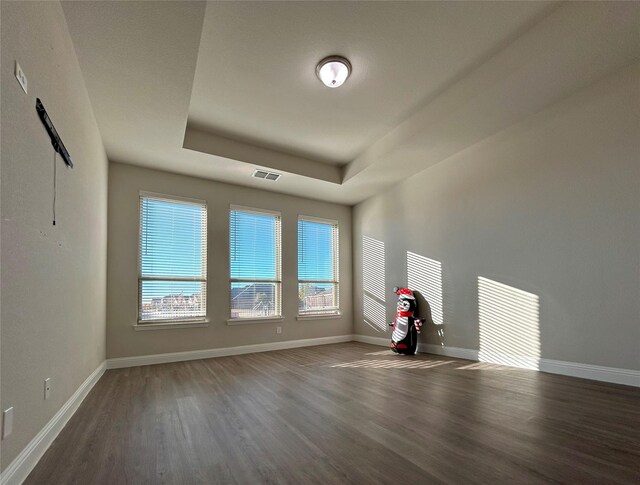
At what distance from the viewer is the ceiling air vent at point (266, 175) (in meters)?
5.44

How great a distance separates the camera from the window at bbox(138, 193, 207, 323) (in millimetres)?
5043

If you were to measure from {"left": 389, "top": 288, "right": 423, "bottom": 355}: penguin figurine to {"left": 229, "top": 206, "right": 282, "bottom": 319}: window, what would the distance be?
209 cm

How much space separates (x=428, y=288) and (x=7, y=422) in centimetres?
505

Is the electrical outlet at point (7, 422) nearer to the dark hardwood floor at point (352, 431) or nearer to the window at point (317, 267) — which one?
the dark hardwood floor at point (352, 431)

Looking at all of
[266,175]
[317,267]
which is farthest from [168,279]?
[317,267]

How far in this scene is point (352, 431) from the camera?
7.84ft

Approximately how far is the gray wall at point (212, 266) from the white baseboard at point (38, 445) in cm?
175

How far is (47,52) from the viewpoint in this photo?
2191 millimetres

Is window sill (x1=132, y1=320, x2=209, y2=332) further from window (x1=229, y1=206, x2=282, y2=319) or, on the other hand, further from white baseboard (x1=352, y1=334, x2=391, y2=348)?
white baseboard (x1=352, y1=334, x2=391, y2=348)

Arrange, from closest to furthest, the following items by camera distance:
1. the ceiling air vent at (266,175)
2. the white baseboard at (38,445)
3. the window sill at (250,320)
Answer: the white baseboard at (38,445)
the ceiling air vent at (266,175)
the window sill at (250,320)

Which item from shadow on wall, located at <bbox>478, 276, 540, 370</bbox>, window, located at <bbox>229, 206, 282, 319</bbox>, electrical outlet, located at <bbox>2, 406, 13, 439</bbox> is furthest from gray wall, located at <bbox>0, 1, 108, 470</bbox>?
shadow on wall, located at <bbox>478, 276, 540, 370</bbox>

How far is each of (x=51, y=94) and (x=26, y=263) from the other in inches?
46.9

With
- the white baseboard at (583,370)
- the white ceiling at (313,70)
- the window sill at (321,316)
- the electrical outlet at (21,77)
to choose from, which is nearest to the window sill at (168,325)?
the window sill at (321,316)

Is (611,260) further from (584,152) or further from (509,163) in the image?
(509,163)
